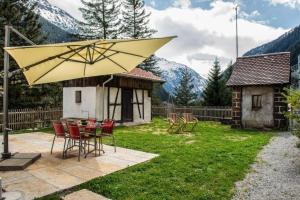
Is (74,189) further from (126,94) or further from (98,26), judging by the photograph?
(98,26)

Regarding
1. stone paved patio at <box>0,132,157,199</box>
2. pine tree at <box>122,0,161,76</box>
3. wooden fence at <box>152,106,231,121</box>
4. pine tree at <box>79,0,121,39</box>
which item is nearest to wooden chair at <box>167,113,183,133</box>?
stone paved patio at <box>0,132,157,199</box>

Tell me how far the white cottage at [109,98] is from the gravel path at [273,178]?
9079 millimetres

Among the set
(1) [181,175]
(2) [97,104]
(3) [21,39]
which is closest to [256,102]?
(2) [97,104]

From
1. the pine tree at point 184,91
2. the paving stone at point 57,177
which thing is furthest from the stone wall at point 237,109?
the pine tree at point 184,91

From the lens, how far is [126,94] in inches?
648

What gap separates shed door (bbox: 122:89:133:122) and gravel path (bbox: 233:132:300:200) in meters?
9.36

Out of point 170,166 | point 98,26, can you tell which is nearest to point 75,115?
point 170,166

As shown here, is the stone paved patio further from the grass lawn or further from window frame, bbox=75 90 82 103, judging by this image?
window frame, bbox=75 90 82 103

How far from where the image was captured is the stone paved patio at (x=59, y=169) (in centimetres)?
496

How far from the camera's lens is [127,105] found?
652 inches

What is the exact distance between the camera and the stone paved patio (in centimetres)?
496

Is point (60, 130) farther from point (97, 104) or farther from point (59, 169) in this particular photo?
point (97, 104)

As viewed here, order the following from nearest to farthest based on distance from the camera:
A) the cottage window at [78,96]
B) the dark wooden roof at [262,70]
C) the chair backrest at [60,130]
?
the chair backrest at [60,130] < the dark wooden roof at [262,70] < the cottage window at [78,96]

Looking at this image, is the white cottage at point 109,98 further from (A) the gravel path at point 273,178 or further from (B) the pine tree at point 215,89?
(B) the pine tree at point 215,89
